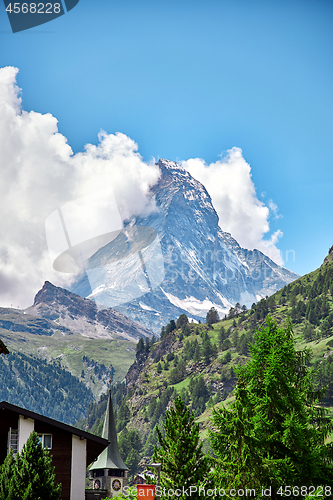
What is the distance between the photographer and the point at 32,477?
27.7 meters

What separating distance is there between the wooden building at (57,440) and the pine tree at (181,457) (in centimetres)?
904

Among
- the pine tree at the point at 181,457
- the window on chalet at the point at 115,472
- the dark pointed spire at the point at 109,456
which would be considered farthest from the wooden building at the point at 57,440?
the dark pointed spire at the point at 109,456

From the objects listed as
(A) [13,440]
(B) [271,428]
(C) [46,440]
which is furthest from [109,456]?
(B) [271,428]

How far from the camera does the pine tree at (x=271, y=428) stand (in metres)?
29.1

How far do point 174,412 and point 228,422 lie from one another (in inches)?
136

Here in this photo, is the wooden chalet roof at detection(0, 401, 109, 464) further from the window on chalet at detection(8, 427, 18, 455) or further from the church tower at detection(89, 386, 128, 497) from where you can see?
the church tower at detection(89, 386, 128, 497)

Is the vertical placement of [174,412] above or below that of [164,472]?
above

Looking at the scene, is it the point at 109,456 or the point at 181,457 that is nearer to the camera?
the point at 181,457

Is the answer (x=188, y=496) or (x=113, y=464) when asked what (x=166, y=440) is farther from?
(x=113, y=464)

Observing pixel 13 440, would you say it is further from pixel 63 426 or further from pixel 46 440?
pixel 63 426

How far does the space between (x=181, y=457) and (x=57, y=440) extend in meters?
11.3

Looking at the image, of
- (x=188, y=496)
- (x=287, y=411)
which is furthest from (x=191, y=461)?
(x=287, y=411)

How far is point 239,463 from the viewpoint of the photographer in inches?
1136

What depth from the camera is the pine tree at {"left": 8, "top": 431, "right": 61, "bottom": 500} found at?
27005mm
